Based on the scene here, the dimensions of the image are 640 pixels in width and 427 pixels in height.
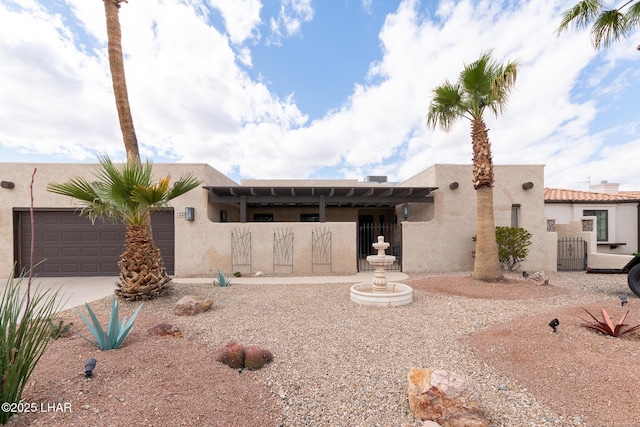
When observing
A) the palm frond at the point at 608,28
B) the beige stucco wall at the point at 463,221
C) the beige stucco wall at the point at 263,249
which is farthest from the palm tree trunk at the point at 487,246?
the palm frond at the point at 608,28

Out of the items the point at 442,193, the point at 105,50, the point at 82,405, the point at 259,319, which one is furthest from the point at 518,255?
the point at 105,50

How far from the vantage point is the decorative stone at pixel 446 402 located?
2348mm

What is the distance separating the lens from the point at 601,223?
14.9 m

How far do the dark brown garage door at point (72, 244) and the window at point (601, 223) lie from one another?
862 inches

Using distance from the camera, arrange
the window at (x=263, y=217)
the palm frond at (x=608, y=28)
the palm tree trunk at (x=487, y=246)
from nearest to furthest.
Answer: the palm frond at (x=608, y=28) → the palm tree trunk at (x=487, y=246) → the window at (x=263, y=217)

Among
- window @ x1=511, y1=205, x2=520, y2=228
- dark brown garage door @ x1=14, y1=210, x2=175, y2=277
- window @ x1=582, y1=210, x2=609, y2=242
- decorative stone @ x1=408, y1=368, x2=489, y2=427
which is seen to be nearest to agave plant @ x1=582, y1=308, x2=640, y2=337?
decorative stone @ x1=408, y1=368, x2=489, y2=427

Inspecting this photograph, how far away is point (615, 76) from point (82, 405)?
1569 cm

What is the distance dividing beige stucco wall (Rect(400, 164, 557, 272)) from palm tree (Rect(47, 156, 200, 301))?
27.5 feet

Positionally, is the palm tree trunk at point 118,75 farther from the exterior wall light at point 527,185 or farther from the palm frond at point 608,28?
the exterior wall light at point 527,185

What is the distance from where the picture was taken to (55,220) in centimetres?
995

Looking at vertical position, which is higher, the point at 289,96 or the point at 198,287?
the point at 289,96

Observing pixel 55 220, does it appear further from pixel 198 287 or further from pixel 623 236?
pixel 623 236

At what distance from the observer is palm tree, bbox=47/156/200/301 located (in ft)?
18.0

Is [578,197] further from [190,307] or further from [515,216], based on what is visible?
[190,307]
